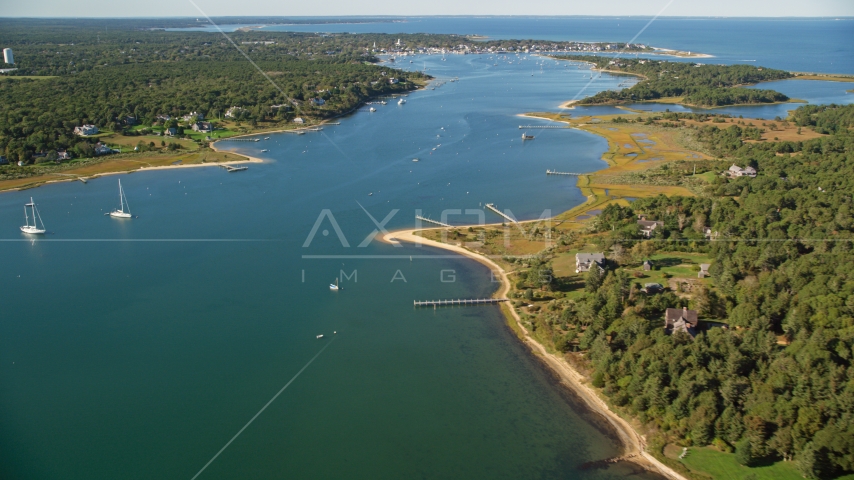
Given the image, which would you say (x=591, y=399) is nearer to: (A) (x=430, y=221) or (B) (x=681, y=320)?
(B) (x=681, y=320)

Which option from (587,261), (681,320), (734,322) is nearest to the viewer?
(681,320)

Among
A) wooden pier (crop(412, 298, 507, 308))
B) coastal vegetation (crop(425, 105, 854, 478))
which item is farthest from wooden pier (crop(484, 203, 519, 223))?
wooden pier (crop(412, 298, 507, 308))

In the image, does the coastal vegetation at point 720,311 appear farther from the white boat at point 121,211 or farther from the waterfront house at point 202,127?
the waterfront house at point 202,127

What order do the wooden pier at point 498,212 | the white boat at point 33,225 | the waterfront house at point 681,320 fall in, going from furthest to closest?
1. the wooden pier at point 498,212
2. the white boat at point 33,225
3. the waterfront house at point 681,320

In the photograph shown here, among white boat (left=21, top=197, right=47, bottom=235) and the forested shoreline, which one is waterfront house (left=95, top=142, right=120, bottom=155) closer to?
white boat (left=21, top=197, right=47, bottom=235)

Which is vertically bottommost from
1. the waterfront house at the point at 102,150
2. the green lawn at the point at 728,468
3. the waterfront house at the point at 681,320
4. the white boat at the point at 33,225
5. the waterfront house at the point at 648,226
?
Answer: the green lawn at the point at 728,468

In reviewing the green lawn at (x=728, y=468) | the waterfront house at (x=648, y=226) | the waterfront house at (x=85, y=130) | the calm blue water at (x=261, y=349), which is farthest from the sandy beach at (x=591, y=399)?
the waterfront house at (x=85, y=130)

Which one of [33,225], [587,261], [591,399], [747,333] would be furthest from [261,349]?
[33,225]

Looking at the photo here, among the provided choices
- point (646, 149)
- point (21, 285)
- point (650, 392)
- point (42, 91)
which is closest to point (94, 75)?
point (42, 91)
